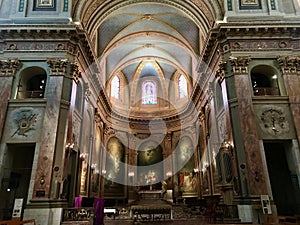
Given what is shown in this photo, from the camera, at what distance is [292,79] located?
1327 cm

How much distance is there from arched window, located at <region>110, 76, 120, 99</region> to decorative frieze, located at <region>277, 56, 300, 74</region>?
1675 centimetres

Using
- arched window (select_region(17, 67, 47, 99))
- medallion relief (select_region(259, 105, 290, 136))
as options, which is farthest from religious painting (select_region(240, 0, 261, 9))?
arched window (select_region(17, 67, 47, 99))

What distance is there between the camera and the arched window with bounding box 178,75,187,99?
26.6m

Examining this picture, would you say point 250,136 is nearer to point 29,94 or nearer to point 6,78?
point 29,94

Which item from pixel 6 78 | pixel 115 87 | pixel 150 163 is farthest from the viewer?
pixel 115 87

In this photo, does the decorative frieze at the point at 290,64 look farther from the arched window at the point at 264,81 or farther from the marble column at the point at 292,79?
the arched window at the point at 264,81

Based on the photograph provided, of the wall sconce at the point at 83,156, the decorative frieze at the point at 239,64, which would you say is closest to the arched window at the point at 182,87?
the decorative frieze at the point at 239,64

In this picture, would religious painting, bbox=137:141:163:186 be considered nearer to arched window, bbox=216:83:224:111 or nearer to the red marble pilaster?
arched window, bbox=216:83:224:111

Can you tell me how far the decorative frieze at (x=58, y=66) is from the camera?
13203 millimetres

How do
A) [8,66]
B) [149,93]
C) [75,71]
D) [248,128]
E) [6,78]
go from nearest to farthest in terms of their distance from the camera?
[248,128] < [6,78] < [8,66] < [75,71] < [149,93]

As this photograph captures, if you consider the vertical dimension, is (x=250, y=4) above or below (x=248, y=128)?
above

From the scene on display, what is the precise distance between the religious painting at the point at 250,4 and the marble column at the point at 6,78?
13.0 m

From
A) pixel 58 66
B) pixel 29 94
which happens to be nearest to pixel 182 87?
pixel 58 66

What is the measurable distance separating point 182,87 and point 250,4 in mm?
12831
